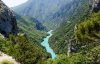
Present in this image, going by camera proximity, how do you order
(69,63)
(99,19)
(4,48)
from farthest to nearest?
(69,63) < (4,48) < (99,19)

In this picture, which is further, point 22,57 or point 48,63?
point 48,63

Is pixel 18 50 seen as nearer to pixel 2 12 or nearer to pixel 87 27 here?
pixel 87 27

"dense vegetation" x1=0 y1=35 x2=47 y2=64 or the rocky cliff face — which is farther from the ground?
the rocky cliff face

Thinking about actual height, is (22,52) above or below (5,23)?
below

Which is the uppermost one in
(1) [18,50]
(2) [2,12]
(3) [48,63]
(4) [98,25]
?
(2) [2,12]

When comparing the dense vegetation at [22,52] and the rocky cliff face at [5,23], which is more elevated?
the rocky cliff face at [5,23]

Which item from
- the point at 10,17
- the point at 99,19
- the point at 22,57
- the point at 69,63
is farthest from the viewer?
the point at 10,17

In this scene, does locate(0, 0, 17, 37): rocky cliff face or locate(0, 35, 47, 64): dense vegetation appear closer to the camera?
locate(0, 35, 47, 64): dense vegetation

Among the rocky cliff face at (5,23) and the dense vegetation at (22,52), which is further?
the rocky cliff face at (5,23)

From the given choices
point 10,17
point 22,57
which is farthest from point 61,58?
point 10,17

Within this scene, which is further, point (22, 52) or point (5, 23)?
point (5, 23)

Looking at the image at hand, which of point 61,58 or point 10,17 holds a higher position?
point 10,17
